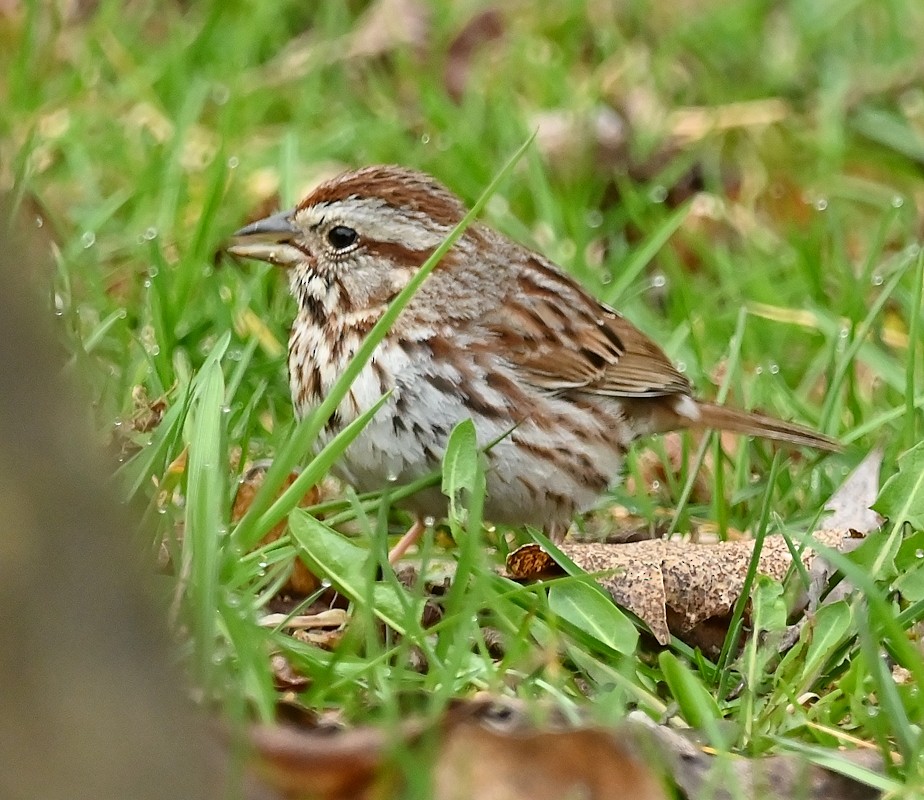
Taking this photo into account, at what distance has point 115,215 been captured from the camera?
4.65 metres

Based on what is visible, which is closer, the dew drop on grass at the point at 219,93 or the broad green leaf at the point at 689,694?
the broad green leaf at the point at 689,694

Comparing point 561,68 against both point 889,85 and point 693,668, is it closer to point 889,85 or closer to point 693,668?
point 889,85

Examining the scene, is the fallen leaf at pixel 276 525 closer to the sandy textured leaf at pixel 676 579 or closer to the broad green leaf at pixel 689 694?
the sandy textured leaf at pixel 676 579

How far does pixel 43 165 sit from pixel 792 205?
2285 millimetres

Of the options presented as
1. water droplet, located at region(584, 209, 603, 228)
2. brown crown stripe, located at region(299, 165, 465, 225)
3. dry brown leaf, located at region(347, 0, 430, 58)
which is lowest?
water droplet, located at region(584, 209, 603, 228)

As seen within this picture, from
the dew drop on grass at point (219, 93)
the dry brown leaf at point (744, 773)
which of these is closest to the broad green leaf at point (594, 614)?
the dry brown leaf at point (744, 773)

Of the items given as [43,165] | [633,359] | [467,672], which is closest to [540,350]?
[633,359]

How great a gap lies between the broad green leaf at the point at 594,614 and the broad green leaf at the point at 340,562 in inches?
9.1

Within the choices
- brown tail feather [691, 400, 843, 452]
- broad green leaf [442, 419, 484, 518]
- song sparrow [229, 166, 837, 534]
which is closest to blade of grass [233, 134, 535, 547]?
broad green leaf [442, 419, 484, 518]

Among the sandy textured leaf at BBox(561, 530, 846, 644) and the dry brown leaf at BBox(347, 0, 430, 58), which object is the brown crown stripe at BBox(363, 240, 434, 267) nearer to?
the sandy textured leaf at BBox(561, 530, 846, 644)

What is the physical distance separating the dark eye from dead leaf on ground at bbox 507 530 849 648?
87 centimetres

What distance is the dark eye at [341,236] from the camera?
3.63 meters

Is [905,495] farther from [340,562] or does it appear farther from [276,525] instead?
[276,525]

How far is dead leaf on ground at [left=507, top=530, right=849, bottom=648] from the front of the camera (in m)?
2.95
